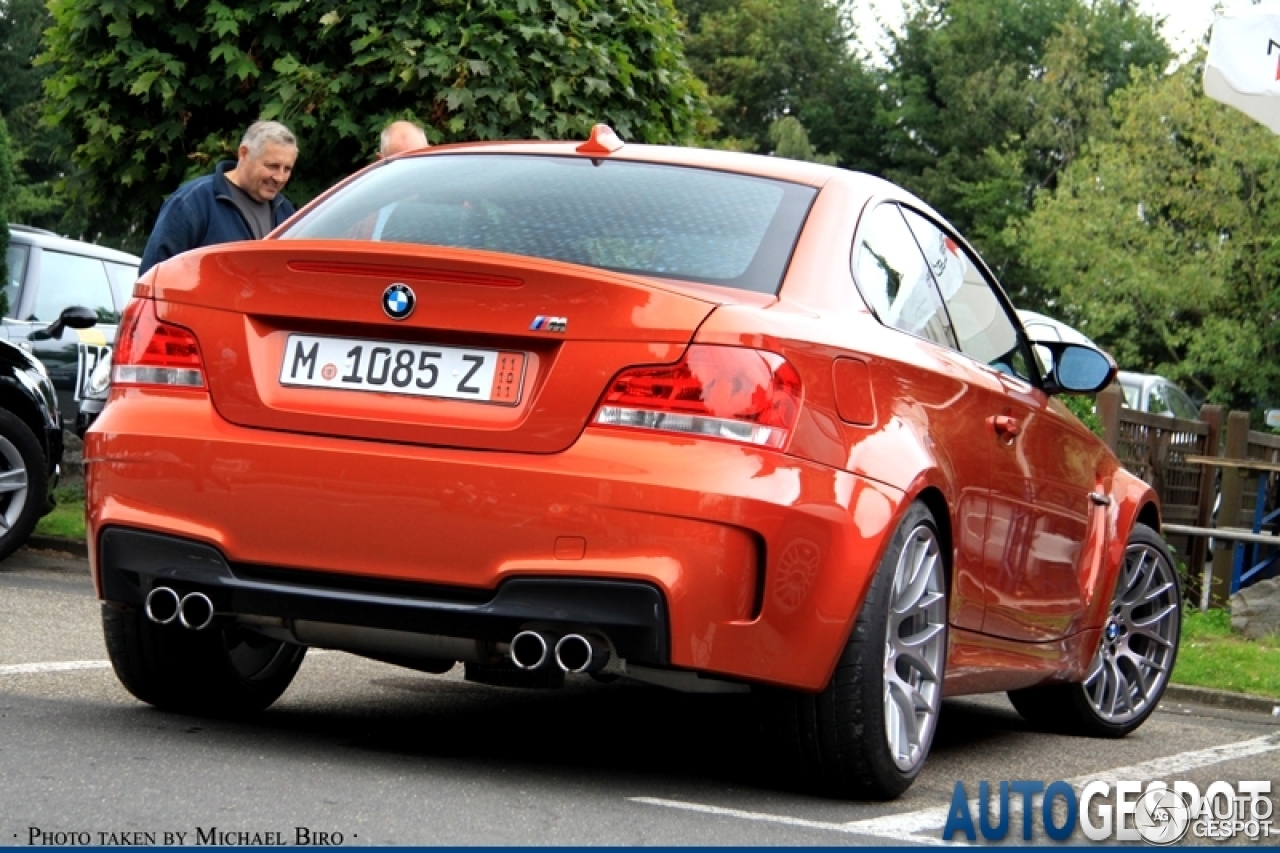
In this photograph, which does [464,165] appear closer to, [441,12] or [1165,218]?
[441,12]

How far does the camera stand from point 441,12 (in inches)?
487

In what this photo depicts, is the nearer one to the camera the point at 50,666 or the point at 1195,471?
the point at 50,666

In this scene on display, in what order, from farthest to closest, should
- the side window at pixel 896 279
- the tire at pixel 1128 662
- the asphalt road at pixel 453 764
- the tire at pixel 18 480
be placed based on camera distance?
the tire at pixel 18 480
the tire at pixel 1128 662
the side window at pixel 896 279
the asphalt road at pixel 453 764

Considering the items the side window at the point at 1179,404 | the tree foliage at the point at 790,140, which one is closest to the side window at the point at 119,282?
the side window at the point at 1179,404

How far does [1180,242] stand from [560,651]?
144 ft

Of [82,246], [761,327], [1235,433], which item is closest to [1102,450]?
[761,327]

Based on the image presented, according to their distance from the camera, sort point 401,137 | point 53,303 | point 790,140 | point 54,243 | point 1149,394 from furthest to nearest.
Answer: point 790,140 → point 1149,394 → point 54,243 → point 53,303 → point 401,137

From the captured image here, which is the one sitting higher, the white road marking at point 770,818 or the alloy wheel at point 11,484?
the white road marking at point 770,818

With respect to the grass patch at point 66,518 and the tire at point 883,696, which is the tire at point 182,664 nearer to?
the tire at point 883,696

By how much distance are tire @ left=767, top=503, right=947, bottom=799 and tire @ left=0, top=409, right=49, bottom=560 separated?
21.3 feet

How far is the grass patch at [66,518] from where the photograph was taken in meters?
12.5

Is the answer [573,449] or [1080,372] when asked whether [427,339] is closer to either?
[573,449]

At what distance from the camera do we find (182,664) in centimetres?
591

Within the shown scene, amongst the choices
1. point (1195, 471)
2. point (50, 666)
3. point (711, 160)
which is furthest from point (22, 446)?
point (1195, 471)
